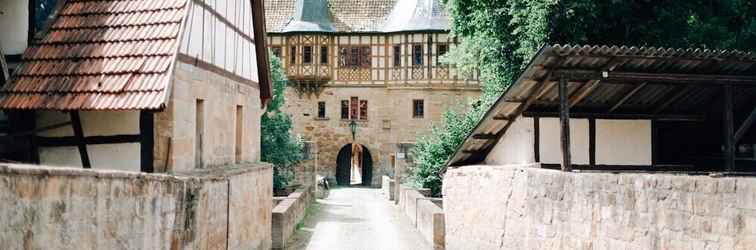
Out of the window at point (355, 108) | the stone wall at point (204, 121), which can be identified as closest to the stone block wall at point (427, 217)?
the stone wall at point (204, 121)

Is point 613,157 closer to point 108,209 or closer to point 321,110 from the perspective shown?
point 108,209

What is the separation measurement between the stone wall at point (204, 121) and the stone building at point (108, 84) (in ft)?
0.07

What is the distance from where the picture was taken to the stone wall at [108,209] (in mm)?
4230

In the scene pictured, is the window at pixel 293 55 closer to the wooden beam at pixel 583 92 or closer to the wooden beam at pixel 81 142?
the wooden beam at pixel 583 92

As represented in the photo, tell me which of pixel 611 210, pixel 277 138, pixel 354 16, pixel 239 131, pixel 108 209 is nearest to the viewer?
pixel 108 209

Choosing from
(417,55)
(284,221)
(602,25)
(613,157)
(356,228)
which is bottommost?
(356,228)

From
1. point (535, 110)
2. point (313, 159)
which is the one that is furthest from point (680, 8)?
point (313, 159)

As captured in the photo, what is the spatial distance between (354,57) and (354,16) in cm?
286

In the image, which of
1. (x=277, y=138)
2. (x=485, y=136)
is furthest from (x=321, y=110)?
(x=485, y=136)

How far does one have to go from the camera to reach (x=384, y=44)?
139 ft

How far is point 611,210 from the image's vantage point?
23.8ft

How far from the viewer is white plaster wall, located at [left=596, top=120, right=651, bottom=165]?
13.4 meters

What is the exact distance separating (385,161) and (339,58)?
20.9 feet

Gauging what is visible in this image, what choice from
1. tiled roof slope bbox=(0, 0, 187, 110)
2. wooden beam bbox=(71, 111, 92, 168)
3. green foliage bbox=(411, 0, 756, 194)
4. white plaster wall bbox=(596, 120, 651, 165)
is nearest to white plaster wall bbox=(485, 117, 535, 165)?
white plaster wall bbox=(596, 120, 651, 165)
